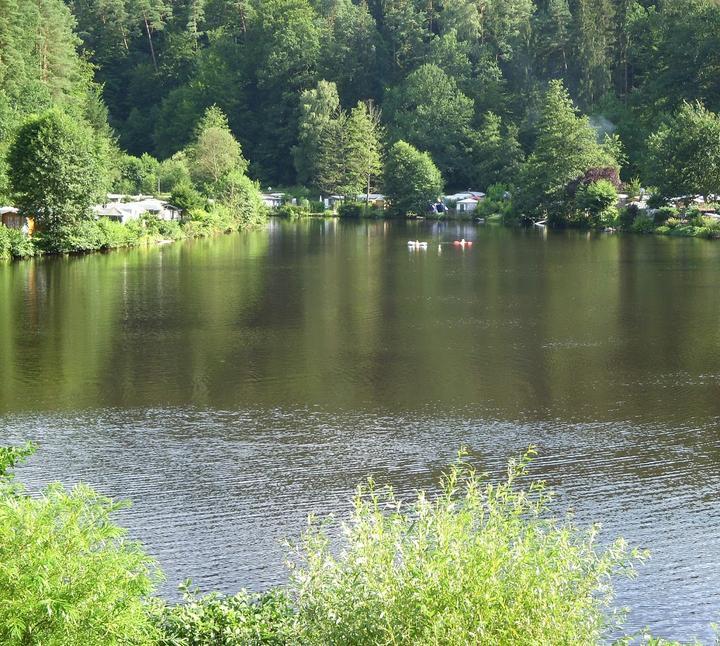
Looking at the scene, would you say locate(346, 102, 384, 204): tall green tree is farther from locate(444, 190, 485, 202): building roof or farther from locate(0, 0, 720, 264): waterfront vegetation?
locate(444, 190, 485, 202): building roof

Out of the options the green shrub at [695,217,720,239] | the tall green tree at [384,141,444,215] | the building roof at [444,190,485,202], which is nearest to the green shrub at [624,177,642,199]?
the green shrub at [695,217,720,239]

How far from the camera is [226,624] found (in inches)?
394

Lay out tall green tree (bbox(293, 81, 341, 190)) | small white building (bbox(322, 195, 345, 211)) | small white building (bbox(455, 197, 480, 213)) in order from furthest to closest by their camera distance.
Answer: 1. tall green tree (bbox(293, 81, 341, 190))
2. small white building (bbox(322, 195, 345, 211))
3. small white building (bbox(455, 197, 480, 213))

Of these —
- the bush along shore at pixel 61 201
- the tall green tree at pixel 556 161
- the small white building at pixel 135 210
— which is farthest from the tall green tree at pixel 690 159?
the small white building at pixel 135 210

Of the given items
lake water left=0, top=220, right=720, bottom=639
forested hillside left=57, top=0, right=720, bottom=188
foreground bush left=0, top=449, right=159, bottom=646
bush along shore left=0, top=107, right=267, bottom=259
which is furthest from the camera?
forested hillside left=57, top=0, right=720, bottom=188

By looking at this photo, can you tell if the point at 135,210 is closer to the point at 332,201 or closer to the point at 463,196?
the point at 463,196

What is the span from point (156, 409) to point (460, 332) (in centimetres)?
1220

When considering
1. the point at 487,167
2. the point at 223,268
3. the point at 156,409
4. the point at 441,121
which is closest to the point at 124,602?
the point at 156,409

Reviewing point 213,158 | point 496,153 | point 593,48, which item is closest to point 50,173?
point 213,158

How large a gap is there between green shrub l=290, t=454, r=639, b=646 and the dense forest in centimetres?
6796

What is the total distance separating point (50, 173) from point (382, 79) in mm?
81766

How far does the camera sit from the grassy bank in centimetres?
5262

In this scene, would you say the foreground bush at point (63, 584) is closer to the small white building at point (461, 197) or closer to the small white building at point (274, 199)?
the small white building at point (461, 197)

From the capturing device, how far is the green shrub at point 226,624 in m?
9.65
